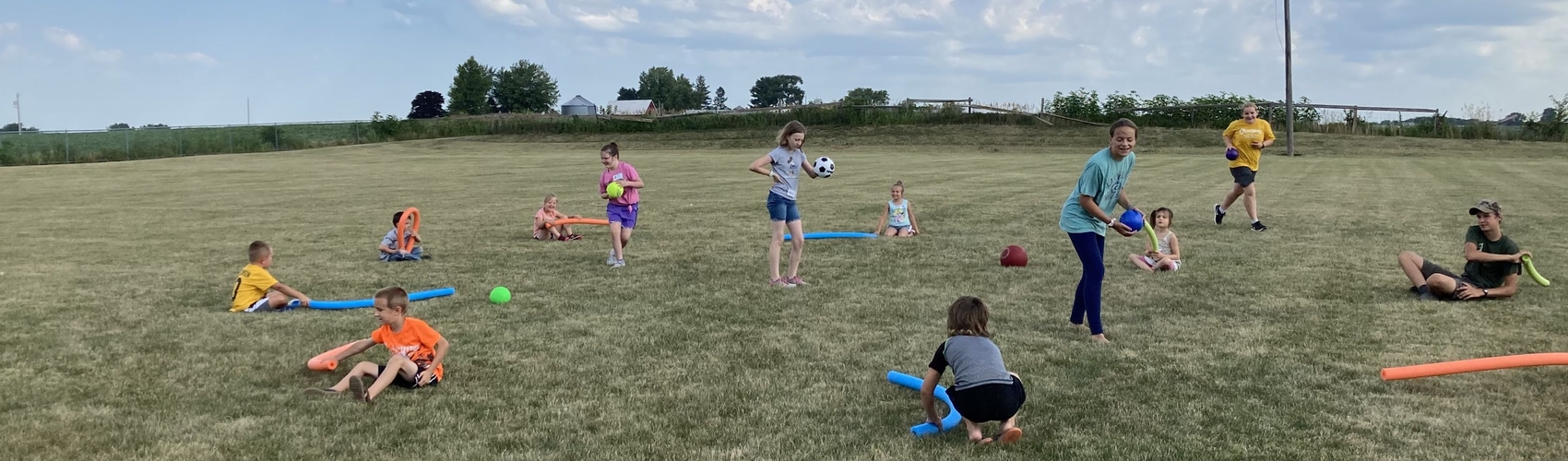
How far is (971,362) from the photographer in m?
5.08

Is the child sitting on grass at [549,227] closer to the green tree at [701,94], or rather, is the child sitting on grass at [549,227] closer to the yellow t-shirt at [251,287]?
the yellow t-shirt at [251,287]

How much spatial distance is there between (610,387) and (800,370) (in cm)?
119

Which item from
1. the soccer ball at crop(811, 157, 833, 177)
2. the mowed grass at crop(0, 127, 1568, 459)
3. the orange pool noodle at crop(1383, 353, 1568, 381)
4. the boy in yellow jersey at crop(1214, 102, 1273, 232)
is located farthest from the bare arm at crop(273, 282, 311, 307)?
the boy in yellow jersey at crop(1214, 102, 1273, 232)

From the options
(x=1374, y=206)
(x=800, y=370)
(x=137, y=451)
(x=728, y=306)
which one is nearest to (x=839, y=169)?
(x=1374, y=206)

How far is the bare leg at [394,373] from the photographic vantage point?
19.4 feet

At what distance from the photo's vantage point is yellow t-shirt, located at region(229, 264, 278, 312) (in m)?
8.76

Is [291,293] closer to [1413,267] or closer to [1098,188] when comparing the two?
[1098,188]

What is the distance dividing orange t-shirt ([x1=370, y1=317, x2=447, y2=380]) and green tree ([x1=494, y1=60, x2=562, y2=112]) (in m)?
122

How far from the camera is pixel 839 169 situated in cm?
3095

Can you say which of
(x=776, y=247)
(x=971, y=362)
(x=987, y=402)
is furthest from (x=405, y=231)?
(x=987, y=402)

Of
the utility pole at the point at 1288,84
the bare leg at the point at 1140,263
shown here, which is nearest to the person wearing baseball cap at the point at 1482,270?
the bare leg at the point at 1140,263

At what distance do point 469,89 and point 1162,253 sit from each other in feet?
362

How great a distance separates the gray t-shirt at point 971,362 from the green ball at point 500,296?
196 inches

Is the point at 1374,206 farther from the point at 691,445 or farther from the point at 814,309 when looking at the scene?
the point at 691,445
